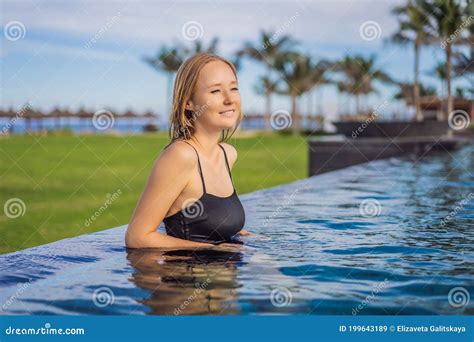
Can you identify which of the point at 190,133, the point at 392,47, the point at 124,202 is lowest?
the point at 124,202

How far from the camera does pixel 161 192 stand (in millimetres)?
3484

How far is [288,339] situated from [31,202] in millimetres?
12034

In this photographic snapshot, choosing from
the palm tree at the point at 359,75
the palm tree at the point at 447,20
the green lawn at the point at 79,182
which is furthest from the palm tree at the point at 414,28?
the palm tree at the point at 359,75

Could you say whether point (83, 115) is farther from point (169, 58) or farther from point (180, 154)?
point (180, 154)

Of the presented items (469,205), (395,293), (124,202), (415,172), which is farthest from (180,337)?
(124,202)

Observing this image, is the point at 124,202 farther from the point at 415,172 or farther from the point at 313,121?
the point at 313,121

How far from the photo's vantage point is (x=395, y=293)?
2.99m
